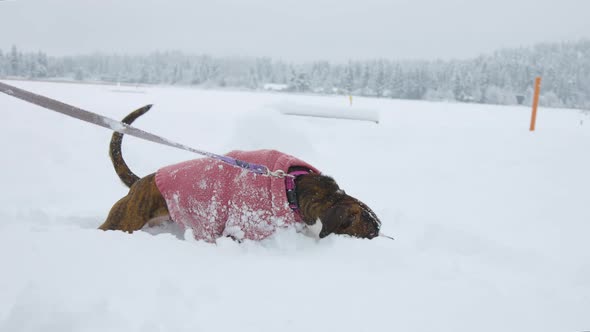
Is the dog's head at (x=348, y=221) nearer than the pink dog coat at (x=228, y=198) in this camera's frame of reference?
Yes

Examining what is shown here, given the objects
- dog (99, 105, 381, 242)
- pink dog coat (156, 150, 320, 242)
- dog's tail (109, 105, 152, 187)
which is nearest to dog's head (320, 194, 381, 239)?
dog (99, 105, 381, 242)

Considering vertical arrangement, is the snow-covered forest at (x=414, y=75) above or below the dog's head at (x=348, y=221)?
above

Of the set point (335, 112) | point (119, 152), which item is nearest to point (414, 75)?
point (335, 112)

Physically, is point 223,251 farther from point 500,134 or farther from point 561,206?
point 500,134

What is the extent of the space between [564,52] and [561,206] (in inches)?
2430

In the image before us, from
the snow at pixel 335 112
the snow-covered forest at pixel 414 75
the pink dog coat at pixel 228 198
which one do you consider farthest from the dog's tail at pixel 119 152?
the snow-covered forest at pixel 414 75

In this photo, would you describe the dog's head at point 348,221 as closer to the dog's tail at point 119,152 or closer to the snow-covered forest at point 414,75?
the dog's tail at point 119,152

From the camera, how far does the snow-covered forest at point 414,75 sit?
151 feet

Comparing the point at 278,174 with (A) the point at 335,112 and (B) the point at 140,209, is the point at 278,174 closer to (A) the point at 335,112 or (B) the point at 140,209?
(B) the point at 140,209

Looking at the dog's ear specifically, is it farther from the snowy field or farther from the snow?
the snow

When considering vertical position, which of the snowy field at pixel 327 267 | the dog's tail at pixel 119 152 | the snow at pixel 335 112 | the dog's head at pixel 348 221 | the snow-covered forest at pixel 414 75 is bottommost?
the snowy field at pixel 327 267

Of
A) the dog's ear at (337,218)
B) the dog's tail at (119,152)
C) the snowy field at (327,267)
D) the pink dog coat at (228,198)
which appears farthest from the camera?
the dog's tail at (119,152)

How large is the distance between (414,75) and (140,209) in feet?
215

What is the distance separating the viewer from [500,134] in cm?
816
